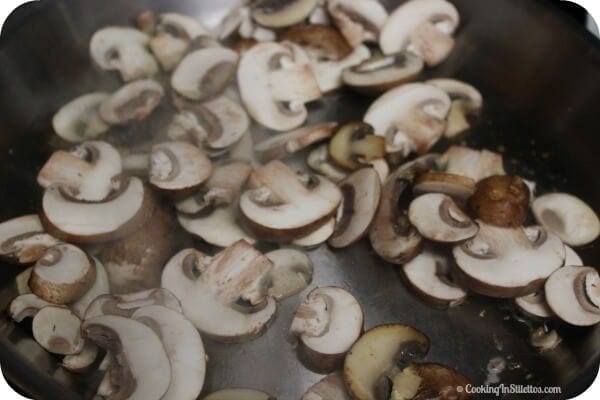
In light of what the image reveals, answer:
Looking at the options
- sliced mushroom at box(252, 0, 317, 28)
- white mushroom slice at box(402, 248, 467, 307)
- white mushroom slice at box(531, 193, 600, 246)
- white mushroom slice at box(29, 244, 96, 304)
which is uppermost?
sliced mushroom at box(252, 0, 317, 28)

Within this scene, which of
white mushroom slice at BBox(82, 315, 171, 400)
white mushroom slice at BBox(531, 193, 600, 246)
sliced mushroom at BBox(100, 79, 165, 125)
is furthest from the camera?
sliced mushroom at BBox(100, 79, 165, 125)

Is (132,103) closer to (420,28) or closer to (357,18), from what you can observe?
(357,18)

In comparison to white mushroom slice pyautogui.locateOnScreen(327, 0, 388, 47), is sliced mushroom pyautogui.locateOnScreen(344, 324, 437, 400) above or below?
below

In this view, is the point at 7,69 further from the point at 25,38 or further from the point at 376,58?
the point at 376,58

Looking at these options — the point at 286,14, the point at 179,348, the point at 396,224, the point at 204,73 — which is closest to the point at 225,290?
the point at 179,348

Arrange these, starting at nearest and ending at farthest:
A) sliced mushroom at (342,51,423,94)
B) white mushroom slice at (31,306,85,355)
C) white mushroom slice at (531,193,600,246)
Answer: white mushroom slice at (31,306,85,355), white mushroom slice at (531,193,600,246), sliced mushroom at (342,51,423,94)

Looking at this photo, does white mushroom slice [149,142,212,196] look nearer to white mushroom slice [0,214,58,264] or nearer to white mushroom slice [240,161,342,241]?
white mushroom slice [240,161,342,241]

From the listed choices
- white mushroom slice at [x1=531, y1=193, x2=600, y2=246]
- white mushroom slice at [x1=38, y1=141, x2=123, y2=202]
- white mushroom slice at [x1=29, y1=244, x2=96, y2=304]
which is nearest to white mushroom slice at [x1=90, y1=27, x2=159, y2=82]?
white mushroom slice at [x1=38, y1=141, x2=123, y2=202]
